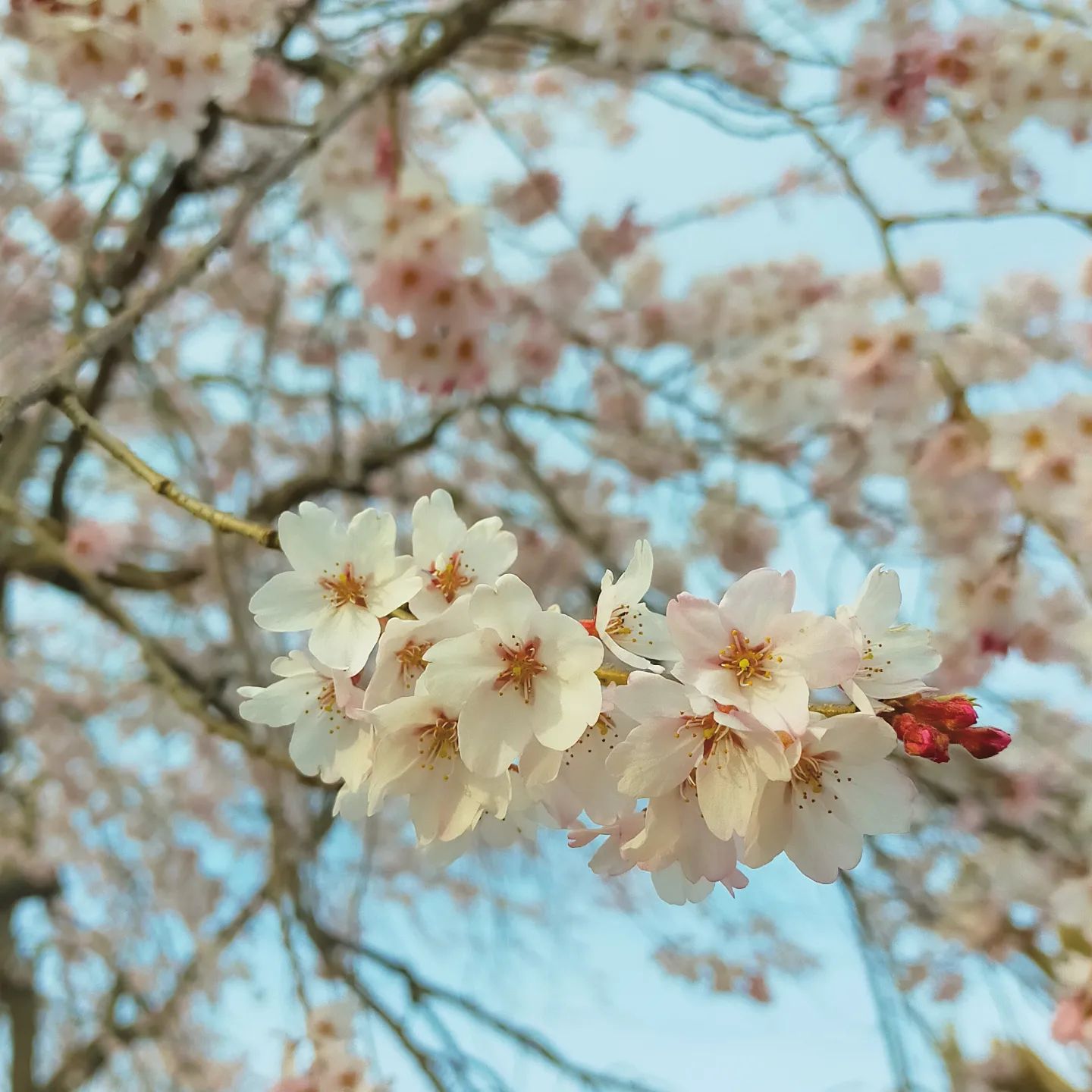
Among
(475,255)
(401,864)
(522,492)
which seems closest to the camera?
(475,255)

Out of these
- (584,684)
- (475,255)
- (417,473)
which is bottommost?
(417,473)

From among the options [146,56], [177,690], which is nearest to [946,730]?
[177,690]

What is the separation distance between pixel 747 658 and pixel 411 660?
0.23 metres

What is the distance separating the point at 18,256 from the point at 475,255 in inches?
72.1

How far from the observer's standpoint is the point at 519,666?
57 cm

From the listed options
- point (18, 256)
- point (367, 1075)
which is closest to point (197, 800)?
point (18, 256)

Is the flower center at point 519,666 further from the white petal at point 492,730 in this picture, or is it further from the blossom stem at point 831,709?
the blossom stem at point 831,709

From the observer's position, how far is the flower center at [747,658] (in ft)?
1.75

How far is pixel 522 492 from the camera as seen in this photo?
3.31m

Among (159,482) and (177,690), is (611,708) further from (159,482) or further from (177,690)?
(177,690)

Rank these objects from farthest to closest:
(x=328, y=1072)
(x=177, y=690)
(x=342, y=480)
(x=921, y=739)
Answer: (x=342, y=480), (x=328, y=1072), (x=177, y=690), (x=921, y=739)

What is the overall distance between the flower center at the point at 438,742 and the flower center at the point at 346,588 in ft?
0.33

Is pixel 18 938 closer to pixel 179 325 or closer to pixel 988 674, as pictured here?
pixel 179 325

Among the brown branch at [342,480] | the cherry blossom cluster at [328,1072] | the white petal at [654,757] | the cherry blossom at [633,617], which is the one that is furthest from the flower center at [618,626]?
the brown branch at [342,480]
